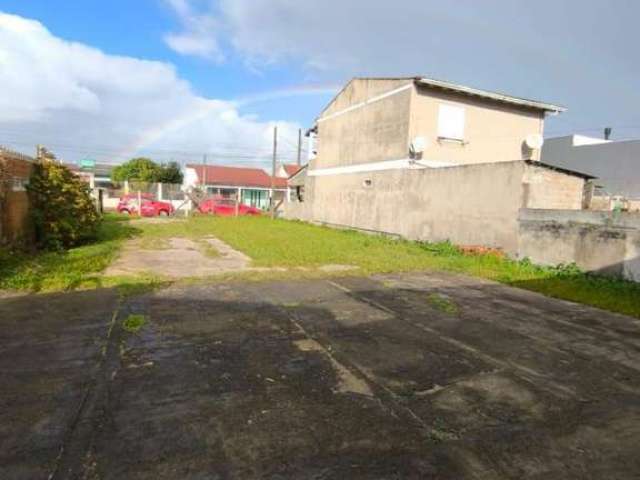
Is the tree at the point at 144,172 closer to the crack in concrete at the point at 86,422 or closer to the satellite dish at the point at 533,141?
the satellite dish at the point at 533,141

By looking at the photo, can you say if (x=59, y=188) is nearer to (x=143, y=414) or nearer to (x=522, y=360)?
(x=143, y=414)

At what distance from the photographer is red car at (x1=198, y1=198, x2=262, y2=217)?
29828 mm

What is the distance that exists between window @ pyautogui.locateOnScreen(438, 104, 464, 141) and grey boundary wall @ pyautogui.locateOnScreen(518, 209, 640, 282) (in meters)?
6.23

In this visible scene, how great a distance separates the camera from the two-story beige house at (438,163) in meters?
12.0

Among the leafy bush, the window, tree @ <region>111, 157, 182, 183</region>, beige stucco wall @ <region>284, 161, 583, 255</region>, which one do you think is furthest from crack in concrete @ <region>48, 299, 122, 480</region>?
tree @ <region>111, 157, 182, 183</region>

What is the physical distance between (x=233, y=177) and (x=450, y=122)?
120 feet

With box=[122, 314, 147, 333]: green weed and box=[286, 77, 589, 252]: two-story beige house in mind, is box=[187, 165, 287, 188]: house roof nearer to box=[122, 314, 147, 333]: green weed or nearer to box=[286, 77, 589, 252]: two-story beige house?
box=[286, 77, 589, 252]: two-story beige house

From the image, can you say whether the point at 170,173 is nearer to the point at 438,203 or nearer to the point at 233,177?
the point at 233,177

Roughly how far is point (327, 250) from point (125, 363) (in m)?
9.08

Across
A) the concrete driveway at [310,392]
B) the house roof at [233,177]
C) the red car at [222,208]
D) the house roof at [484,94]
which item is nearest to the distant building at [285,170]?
the house roof at [233,177]

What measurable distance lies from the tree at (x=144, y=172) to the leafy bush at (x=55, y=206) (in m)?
37.6

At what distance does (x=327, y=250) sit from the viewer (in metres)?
13.2

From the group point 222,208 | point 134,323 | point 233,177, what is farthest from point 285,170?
point 134,323

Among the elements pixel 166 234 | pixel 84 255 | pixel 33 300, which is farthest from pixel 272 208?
pixel 33 300
